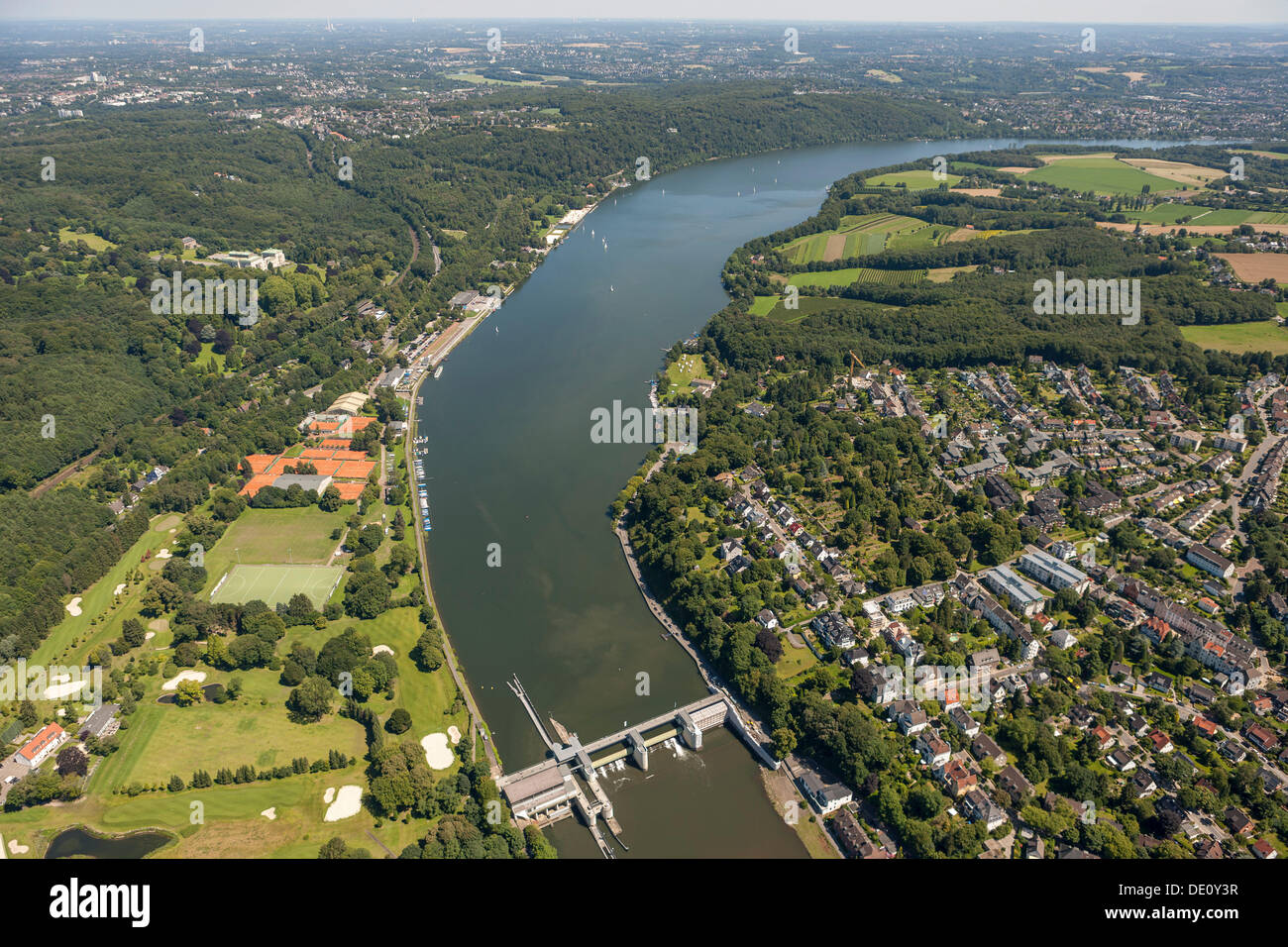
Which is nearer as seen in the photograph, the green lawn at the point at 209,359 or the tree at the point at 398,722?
the tree at the point at 398,722

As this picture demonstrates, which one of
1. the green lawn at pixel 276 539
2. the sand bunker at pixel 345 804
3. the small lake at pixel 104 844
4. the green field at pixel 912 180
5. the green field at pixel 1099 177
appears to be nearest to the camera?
the small lake at pixel 104 844

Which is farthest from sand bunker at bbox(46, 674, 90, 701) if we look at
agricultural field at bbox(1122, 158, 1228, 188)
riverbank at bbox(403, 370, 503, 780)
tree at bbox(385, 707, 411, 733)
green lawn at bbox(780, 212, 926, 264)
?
agricultural field at bbox(1122, 158, 1228, 188)

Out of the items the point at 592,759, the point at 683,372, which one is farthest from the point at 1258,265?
the point at 592,759

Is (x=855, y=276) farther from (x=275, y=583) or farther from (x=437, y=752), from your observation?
(x=437, y=752)

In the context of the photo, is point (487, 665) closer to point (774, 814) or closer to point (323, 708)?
point (323, 708)

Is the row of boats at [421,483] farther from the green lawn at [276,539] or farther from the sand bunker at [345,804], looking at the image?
the sand bunker at [345,804]

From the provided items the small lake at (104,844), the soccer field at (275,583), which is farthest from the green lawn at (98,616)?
the small lake at (104,844)

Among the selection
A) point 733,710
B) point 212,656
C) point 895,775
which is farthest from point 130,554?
point 895,775

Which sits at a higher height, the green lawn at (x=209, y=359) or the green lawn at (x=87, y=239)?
the green lawn at (x=87, y=239)
